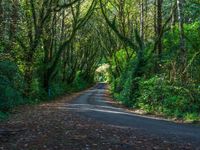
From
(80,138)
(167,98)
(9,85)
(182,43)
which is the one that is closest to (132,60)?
(167,98)

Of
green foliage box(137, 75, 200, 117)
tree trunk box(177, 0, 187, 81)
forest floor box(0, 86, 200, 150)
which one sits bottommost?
forest floor box(0, 86, 200, 150)

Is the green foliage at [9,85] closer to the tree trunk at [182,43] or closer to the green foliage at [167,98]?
the green foliage at [167,98]

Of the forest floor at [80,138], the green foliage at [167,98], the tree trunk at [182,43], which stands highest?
the tree trunk at [182,43]

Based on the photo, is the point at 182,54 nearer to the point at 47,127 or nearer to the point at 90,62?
the point at 47,127

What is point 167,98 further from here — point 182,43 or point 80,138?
point 80,138

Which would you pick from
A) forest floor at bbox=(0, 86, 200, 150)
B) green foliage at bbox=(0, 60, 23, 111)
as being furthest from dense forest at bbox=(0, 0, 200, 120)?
forest floor at bbox=(0, 86, 200, 150)

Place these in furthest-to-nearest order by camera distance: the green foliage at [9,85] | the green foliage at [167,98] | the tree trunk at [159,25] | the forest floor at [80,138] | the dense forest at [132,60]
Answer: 1. the tree trunk at [159,25]
2. the dense forest at [132,60]
3. the green foliage at [167,98]
4. the green foliage at [9,85]
5. the forest floor at [80,138]

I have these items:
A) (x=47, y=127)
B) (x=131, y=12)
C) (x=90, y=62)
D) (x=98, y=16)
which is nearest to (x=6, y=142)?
(x=47, y=127)

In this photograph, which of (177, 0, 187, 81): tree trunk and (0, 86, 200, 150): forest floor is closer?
(0, 86, 200, 150): forest floor

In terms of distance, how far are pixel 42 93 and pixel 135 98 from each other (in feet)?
33.5

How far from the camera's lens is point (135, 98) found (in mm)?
29938

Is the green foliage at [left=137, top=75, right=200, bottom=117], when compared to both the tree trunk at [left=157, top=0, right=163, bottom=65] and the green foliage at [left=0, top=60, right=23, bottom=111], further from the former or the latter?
the green foliage at [left=0, top=60, right=23, bottom=111]

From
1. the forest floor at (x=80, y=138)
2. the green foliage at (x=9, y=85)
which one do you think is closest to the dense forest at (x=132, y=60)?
the green foliage at (x=9, y=85)

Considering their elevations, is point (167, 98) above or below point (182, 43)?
below
